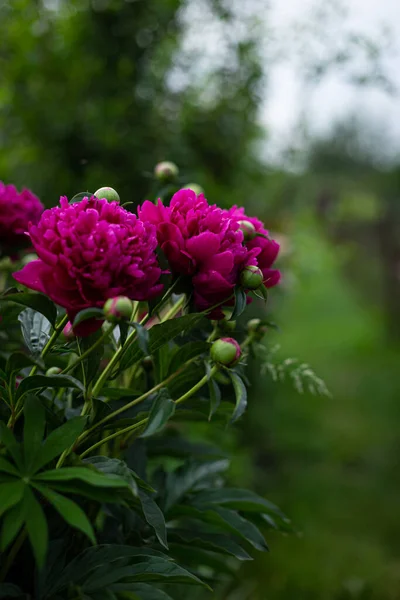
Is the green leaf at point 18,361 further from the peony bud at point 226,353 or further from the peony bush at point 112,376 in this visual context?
the peony bud at point 226,353

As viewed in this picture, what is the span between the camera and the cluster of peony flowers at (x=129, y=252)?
1.61ft

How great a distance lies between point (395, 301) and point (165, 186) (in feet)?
14.9

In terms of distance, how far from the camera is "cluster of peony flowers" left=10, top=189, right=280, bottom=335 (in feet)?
1.61

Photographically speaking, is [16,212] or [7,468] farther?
[16,212]

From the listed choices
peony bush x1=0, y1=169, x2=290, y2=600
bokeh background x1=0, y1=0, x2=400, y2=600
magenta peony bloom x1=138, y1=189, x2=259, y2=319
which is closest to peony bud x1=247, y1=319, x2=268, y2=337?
peony bush x1=0, y1=169, x2=290, y2=600

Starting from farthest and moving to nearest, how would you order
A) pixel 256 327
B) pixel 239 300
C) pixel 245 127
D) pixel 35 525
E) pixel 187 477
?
pixel 245 127
pixel 187 477
pixel 256 327
pixel 239 300
pixel 35 525

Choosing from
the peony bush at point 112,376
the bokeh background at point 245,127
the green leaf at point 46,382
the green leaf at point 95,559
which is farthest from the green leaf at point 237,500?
the bokeh background at point 245,127

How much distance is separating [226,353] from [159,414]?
7 cm

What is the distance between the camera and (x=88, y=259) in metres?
0.49

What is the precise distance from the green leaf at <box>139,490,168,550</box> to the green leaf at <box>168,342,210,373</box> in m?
0.11

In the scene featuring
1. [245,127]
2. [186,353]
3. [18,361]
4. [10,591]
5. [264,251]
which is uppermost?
[245,127]

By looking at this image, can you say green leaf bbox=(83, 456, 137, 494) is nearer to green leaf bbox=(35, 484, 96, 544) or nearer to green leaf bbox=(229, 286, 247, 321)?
green leaf bbox=(35, 484, 96, 544)

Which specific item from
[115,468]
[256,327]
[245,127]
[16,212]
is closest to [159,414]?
[115,468]

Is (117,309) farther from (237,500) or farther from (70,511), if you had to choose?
(237,500)
